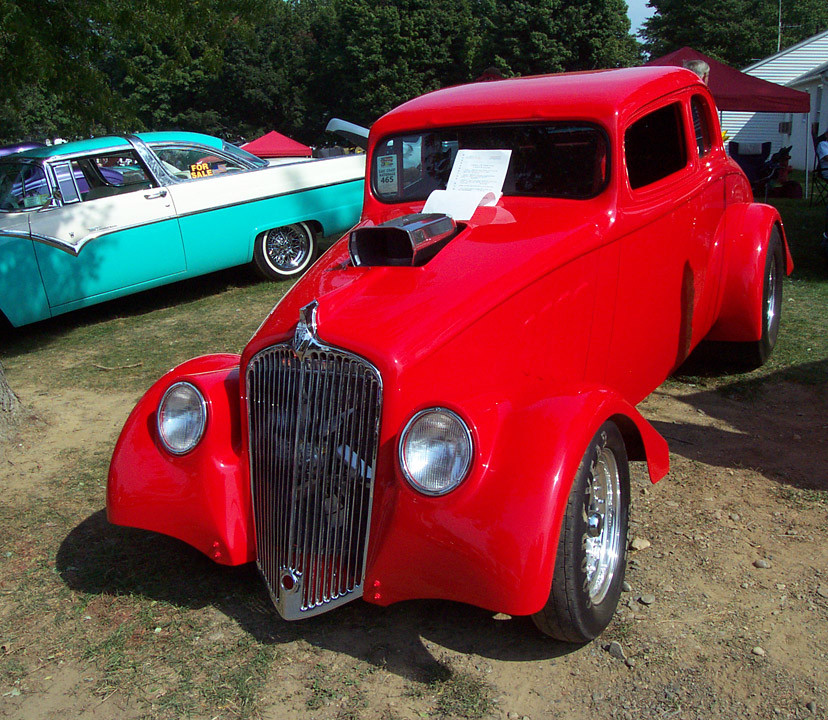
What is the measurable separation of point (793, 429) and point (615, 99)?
2.23m

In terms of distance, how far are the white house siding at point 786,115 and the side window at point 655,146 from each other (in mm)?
20767

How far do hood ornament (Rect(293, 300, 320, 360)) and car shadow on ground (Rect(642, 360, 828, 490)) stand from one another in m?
2.39

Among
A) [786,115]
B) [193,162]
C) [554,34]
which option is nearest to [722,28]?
[554,34]

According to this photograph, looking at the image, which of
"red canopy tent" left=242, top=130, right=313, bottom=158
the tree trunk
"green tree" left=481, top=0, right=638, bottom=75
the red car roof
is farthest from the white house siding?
the tree trunk

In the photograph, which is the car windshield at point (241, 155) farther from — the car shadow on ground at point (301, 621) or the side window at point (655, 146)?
the car shadow on ground at point (301, 621)

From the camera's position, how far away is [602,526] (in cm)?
287

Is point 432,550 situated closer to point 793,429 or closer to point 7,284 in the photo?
point 793,429

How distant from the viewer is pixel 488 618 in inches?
114

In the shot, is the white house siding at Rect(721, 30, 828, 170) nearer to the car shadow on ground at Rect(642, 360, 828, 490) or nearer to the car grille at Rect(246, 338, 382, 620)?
the car shadow on ground at Rect(642, 360, 828, 490)

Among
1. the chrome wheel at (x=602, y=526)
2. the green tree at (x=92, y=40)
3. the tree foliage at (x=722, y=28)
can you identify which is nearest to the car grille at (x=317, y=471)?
the chrome wheel at (x=602, y=526)

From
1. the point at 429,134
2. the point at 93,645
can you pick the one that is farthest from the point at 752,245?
the point at 93,645

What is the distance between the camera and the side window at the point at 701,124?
429 cm

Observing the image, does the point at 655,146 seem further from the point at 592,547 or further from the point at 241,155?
the point at 241,155

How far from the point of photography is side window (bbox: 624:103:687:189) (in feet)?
11.8
